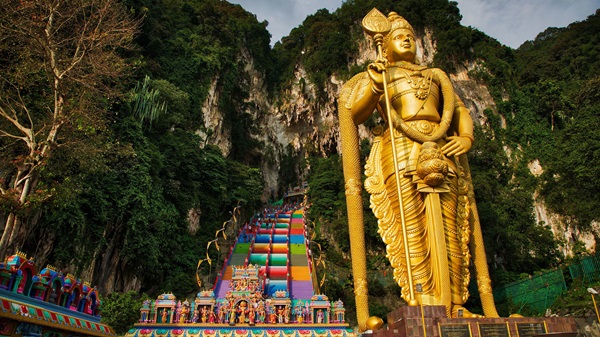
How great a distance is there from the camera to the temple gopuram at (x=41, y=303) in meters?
3.13

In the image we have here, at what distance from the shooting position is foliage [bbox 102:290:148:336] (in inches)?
313

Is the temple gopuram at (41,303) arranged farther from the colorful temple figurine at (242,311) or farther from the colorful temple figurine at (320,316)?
the colorful temple figurine at (320,316)

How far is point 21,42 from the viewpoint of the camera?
557cm

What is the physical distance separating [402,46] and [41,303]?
16.8 feet

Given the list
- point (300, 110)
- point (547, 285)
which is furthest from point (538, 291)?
point (300, 110)

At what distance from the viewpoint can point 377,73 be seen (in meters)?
5.06

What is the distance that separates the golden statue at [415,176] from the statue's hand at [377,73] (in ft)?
0.04

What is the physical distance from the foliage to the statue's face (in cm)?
674

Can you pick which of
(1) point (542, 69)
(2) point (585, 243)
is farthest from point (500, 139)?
(1) point (542, 69)

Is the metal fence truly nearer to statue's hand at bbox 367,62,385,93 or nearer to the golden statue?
the golden statue

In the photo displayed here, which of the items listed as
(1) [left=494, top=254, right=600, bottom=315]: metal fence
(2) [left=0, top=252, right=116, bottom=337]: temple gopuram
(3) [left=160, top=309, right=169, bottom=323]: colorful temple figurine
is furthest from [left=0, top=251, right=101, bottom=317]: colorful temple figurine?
(1) [left=494, top=254, right=600, bottom=315]: metal fence

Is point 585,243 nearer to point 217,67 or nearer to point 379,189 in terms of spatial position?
point 379,189

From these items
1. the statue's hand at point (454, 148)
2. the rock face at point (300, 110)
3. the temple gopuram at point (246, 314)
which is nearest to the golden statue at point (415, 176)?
the statue's hand at point (454, 148)

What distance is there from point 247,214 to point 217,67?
21.9 ft
